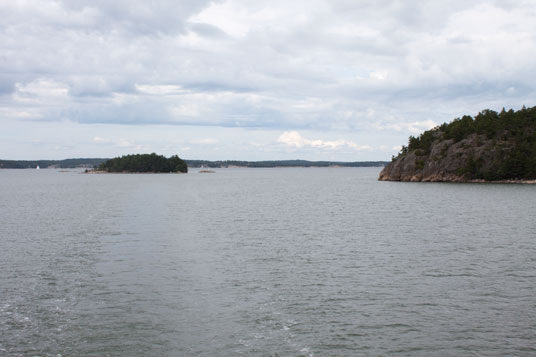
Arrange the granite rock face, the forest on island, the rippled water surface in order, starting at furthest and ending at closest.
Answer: the granite rock face → the forest on island → the rippled water surface

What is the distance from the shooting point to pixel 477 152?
14875 cm

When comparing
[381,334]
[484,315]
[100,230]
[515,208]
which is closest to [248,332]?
[381,334]

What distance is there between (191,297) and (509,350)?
12751 mm

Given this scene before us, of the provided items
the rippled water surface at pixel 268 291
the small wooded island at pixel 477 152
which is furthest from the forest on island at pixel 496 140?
the rippled water surface at pixel 268 291

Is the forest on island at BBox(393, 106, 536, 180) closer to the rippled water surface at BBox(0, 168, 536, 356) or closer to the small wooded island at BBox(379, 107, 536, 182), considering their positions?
the small wooded island at BBox(379, 107, 536, 182)

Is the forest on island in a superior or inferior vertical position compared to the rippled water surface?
superior

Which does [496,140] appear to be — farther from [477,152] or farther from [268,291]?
[268,291]

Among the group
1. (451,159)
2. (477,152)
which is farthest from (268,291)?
(451,159)

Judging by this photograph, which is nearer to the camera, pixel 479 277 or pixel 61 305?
pixel 61 305

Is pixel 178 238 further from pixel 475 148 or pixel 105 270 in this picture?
pixel 475 148

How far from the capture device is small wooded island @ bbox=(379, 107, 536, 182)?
142000mm

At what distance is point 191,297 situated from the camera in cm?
2128

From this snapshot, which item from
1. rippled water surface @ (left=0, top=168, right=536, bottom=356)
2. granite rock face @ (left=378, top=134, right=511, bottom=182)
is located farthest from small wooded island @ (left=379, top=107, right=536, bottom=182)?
rippled water surface @ (left=0, top=168, right=536, bottom=356)

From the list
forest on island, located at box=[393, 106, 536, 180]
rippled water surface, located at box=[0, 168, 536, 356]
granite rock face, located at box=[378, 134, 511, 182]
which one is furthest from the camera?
granite rock face, located at box=[378, 134, 511, 182]
